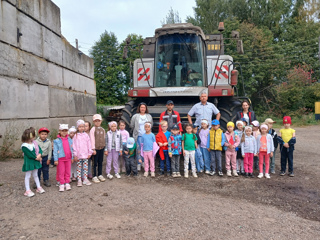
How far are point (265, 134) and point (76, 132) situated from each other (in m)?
4.19

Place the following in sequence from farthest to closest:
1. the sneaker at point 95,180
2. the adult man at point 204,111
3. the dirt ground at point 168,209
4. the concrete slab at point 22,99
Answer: the concrete slab at point 22,99 → the adult man at point 204,111 → the sneaker at point 95,180 → the dirt ground at point 168,209

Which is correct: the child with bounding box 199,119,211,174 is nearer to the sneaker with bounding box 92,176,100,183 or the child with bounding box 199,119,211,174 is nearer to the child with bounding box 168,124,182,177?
the child with bounding box 168,124,182,177

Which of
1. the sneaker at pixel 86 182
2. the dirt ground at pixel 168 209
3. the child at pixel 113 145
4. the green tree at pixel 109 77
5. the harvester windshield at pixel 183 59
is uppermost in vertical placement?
the green tree at pixel 109 77

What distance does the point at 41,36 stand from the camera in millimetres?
9328

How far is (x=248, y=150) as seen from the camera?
5.89 m

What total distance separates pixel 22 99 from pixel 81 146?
386cm

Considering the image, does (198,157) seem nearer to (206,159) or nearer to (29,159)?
(206,159)

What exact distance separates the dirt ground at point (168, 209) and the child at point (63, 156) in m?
0.24

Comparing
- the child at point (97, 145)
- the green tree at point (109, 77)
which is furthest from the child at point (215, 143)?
the green tree at point (109, 77)

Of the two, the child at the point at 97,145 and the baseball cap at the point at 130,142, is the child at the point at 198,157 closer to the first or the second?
the baseball cap at the point at 130,142

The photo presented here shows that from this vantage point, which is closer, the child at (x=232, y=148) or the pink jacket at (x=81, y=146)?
the pink jacket at (x=81, y=146)

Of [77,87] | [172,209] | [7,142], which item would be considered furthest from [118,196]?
[77,87]

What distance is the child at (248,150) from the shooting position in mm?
5891

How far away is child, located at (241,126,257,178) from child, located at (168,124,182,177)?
56.9 inches
